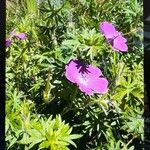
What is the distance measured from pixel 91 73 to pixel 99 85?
4 centimetres

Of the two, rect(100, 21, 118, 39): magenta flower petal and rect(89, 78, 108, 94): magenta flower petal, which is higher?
rect(100, 21, 118, 39): magenta flower petal

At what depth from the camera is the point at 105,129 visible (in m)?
1.47

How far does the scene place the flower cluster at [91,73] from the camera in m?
1.39

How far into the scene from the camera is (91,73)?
1438 millimetres

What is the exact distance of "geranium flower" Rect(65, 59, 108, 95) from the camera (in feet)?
4.56

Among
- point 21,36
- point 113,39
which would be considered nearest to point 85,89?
point 113,39

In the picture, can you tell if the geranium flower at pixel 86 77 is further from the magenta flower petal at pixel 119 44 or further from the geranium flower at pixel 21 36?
the geranium flower at pixel 21 36

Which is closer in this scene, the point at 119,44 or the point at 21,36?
the point at 119,44

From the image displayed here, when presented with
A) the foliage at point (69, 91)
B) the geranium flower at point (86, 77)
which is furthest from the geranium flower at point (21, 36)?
the geranium flower at point (86, 77)

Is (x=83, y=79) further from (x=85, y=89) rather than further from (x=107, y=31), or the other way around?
(x=107, y=31)

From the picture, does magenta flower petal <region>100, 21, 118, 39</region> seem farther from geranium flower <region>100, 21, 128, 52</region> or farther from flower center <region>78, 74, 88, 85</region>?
flower center <region>78, 74, 88, 85</region>

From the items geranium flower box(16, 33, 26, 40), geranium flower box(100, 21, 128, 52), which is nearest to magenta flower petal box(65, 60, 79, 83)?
geranium flower box(100, 21, 128, 52)

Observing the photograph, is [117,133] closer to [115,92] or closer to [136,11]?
[115,92]

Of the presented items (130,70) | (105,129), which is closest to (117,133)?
(105,129)
